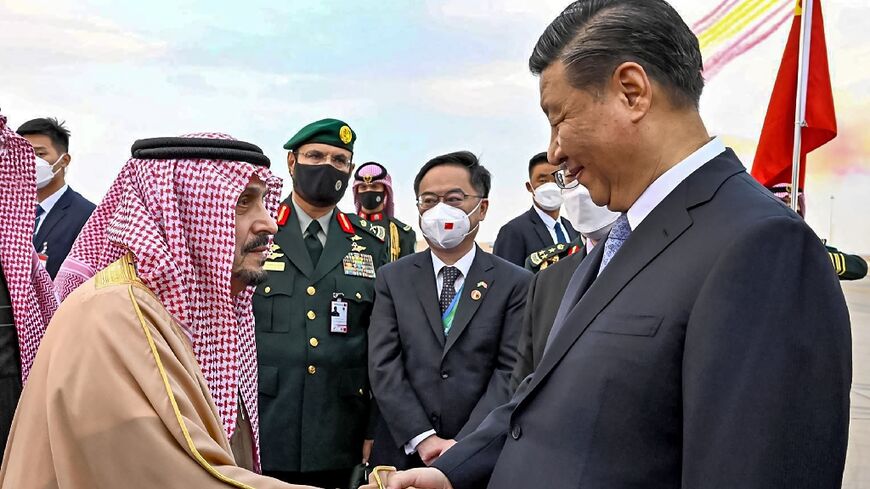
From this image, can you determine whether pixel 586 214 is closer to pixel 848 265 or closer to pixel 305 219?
pixel 305 219

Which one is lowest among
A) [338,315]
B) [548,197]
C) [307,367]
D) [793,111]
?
[307,367]

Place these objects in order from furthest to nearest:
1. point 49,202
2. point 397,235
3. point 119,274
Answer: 1. point 397,235
2. point 49,202
3. point 119,274

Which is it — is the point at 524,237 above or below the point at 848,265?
above

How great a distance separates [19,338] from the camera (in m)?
3.14

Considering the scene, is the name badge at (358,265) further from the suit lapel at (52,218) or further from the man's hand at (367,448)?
the suit lapel at (52,218)

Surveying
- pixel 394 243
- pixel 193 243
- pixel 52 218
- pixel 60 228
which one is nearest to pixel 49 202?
pixel 52 218

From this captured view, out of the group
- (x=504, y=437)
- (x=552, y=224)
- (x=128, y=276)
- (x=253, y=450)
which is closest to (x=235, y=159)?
(x=128, y=276)

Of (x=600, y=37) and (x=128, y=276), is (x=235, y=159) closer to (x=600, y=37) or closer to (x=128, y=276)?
(x=128, y=276)

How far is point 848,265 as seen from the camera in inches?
186

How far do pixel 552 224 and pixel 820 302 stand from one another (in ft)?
15.8

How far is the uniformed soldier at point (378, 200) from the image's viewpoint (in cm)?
748

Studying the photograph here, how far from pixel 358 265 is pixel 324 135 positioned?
771 mm

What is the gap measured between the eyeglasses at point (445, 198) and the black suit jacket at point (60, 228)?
2337 millimetres

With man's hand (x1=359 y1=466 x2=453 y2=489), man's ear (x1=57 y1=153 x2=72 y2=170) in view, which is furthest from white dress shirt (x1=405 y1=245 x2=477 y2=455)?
man's ear (x1=57 y1=153 x2=72 y2=170)
